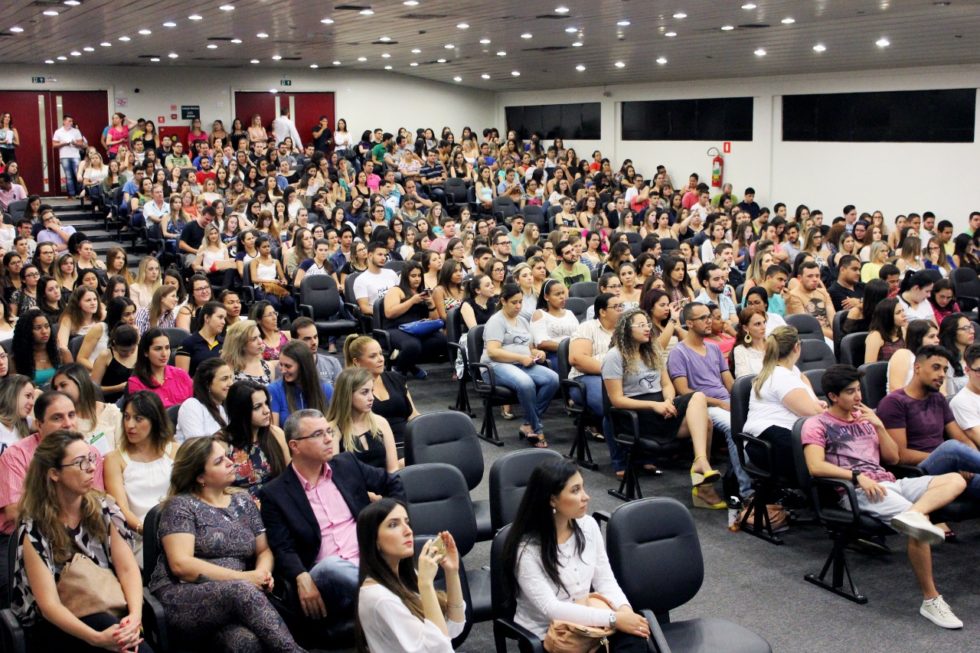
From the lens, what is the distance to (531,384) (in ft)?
24.7

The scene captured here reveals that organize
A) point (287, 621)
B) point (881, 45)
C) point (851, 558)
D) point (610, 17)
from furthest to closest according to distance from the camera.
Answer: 1. point (881, 45)
2. point (610, 17)
3. point (851, 558)
4. point (287, 621)

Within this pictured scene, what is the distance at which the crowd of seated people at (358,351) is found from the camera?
13.7ft

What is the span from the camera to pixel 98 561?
383 centimetres

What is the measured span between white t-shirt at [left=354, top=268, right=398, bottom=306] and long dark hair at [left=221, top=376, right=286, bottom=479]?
4960 millimetres

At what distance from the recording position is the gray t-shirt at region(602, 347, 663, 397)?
21.5ft

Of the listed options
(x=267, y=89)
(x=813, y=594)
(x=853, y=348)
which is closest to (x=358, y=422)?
(x=813, y=594)

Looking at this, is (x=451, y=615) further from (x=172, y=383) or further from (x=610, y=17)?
(x=610, y=17)

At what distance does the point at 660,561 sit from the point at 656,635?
0.51m

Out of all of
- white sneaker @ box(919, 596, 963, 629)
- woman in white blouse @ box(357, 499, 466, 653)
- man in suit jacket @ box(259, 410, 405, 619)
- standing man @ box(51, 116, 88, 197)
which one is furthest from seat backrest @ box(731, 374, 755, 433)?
standing man @ box(51, 116, 88, 197)

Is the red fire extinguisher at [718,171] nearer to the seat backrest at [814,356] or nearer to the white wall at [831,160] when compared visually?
the white wall at [831,160]

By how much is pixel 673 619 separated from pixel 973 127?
40.9ft

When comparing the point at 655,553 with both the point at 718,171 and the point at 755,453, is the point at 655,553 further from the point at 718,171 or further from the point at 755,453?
the point at 718,171

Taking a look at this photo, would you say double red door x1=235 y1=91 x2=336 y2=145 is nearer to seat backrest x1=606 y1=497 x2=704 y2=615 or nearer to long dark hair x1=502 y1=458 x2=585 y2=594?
seat backrest x1=606 y1=497 x2=704 y2=615

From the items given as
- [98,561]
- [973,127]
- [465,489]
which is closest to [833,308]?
[465,489]
